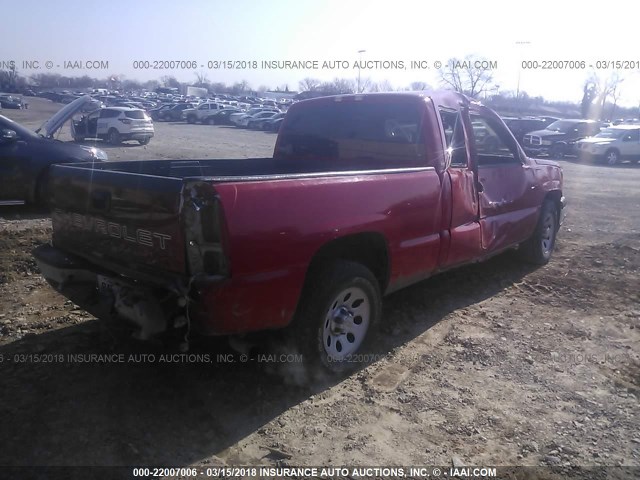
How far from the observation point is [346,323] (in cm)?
382

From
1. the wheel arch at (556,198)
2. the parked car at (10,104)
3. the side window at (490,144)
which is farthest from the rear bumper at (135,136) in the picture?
the parked car at (10,104)

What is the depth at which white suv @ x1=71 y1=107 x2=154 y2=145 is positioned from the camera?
23.1m

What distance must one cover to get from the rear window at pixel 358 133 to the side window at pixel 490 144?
0.91 m

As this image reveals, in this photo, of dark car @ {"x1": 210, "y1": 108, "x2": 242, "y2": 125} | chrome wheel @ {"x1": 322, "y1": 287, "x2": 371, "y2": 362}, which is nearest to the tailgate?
chrome wheel @ {"x1": 322, "y1": 287, "x2": 371, "y2": 362}

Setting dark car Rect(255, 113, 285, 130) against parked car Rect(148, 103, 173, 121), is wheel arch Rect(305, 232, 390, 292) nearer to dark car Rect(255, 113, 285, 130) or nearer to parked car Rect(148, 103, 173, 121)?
dark car Rect(255, 113, 285, 130)

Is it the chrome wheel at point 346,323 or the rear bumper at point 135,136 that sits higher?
the rear bumper at point 135,136

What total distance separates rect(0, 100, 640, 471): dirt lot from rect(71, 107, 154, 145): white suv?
19.0m

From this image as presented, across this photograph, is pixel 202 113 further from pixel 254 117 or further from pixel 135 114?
pixel 135 114

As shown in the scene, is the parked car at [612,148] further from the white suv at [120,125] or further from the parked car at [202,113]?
the parked car at [202,113]

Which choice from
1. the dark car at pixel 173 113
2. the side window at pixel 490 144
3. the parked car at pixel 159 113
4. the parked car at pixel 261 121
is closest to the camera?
the side window at pixel 490 144

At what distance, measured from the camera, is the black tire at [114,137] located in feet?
76.2

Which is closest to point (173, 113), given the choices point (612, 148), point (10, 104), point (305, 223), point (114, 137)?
point (10, 104)

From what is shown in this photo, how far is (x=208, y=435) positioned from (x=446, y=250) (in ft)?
8.10

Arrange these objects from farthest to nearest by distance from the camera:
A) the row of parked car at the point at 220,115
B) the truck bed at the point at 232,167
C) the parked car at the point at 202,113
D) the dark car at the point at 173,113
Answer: the dark car at the point at 173,113 < the parked car at the point at 202,113 < the row of parked car at the point at 220,115 < the truck bed at the point at 232,167
